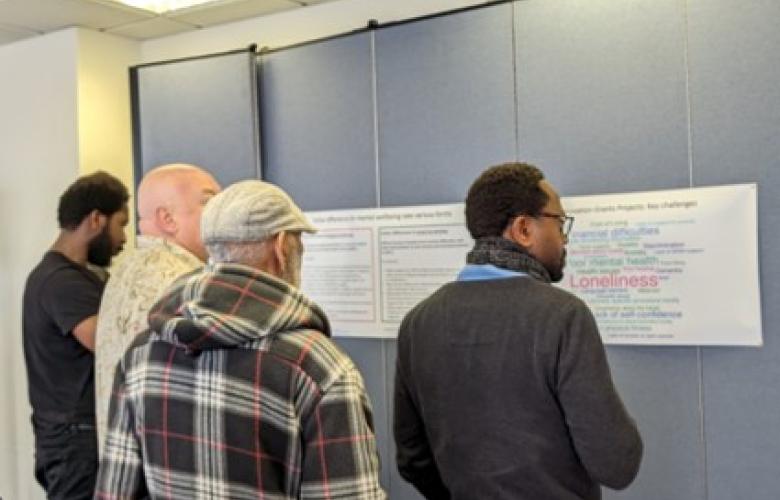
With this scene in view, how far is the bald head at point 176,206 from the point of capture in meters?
2.13

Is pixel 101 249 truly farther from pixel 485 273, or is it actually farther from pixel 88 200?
pixel 485 273

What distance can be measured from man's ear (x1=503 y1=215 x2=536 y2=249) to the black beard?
1.51 metres

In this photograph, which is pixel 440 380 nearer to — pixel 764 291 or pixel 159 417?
pixel 159 417

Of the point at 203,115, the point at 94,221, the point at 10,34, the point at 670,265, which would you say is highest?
the point at 10,34

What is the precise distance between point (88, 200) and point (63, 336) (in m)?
0.46

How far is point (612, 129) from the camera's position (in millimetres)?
2832

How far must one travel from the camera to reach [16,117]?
4.07 m

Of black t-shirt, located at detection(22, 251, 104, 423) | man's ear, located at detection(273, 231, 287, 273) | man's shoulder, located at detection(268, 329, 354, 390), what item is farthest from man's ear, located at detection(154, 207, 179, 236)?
man's shoulder, located at detection(268, 329, 354, 390)

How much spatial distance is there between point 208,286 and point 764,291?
1.91 m

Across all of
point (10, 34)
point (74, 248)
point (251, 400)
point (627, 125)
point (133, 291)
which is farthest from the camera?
point (10, 34)

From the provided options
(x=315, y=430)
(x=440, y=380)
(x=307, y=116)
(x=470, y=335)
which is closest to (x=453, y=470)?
(x=440, y=380)

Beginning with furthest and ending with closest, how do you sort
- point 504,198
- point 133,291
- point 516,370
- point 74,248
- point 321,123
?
point 321,123, point 74,248, point 133,291, point 504,198, point 516,370

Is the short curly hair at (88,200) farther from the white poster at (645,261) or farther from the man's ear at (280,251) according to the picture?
the man's ear at (280,251)

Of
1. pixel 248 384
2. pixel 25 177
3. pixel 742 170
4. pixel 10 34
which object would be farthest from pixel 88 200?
pixel 742 170
